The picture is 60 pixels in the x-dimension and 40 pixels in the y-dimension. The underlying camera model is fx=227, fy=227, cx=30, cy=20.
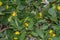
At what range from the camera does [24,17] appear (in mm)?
2801

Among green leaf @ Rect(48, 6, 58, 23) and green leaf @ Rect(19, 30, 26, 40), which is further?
green leaf @ Rect(48, 6, 58, 23)

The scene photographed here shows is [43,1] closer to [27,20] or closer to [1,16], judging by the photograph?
[27,20]

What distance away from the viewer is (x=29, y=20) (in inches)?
108

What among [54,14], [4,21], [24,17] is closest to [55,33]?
[54,14]

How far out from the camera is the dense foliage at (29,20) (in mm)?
2658

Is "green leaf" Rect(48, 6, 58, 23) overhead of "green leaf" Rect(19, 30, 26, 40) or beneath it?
overhead

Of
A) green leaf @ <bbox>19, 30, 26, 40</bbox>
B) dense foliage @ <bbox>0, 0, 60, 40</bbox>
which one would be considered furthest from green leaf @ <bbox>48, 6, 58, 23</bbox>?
green leaf @ <bbox>19, 30, 26, 40</bbox>

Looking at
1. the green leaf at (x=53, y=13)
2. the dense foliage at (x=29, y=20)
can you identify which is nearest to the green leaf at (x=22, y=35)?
the dense foliage at (x=29, y=20)

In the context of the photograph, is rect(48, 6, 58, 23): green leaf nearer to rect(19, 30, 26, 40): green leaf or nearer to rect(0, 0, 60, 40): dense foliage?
rect(0, 0, 60, 40): dense foliage

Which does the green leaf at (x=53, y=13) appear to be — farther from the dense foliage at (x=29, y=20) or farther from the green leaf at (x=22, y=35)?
the green leaf at (x=22, y=35)

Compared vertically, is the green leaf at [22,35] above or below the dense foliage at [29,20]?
below

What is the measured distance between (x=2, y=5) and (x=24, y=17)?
0.34m

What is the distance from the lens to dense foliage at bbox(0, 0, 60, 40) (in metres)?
2.66

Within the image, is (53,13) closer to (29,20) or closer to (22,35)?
(29,20)
